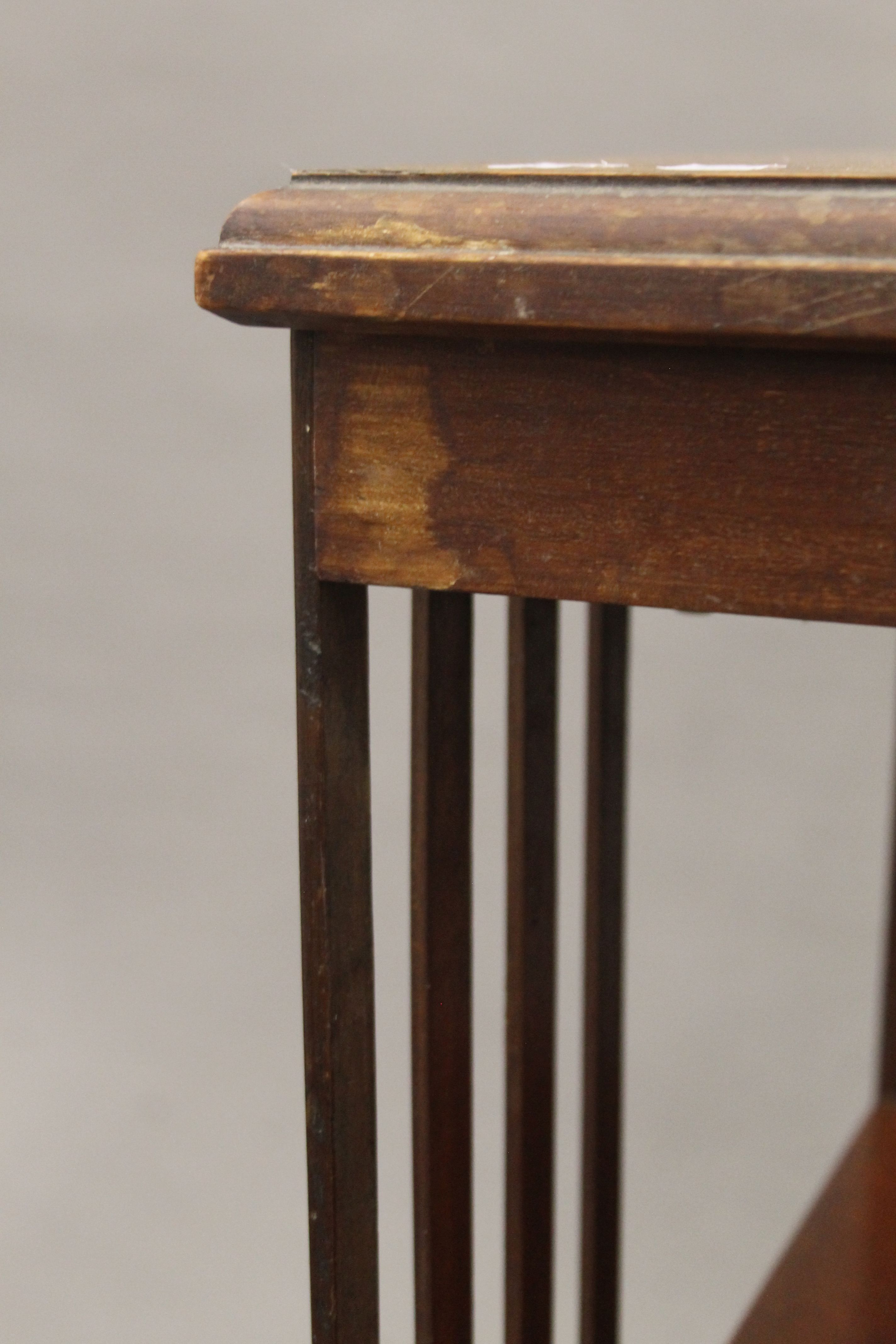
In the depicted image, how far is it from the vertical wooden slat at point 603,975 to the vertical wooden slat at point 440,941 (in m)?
0.33

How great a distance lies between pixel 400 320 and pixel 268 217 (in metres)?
0.07

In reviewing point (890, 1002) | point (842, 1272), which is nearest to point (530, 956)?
point (842, 1272)

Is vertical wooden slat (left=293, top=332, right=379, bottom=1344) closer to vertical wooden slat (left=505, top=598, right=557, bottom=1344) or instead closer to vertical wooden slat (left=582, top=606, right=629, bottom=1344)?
vertical wooden slat (left=505, top=598, right=557, bottom=1344)

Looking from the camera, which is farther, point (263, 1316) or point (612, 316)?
point (263, 1316)

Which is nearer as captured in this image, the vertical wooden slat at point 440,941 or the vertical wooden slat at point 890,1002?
the vertical wooden slat at point 440,941

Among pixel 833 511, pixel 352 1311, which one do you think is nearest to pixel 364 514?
pixel 833 511

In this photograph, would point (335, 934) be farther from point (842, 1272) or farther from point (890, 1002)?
point (890, 1002)

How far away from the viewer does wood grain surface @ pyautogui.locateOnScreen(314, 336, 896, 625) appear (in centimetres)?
66

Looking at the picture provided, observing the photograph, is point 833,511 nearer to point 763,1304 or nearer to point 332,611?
point 332,611

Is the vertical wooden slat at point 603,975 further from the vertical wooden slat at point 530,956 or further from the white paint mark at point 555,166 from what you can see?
the white paint mark at point 555,166

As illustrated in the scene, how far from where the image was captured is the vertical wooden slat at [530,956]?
1.15 metres

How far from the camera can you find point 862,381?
648 millimetres

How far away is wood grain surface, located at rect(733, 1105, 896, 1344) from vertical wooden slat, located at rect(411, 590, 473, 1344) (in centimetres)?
21

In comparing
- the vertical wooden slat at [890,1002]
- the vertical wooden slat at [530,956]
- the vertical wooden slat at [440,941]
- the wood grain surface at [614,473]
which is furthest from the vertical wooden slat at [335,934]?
the vertical wooden slat at [890,1002]
